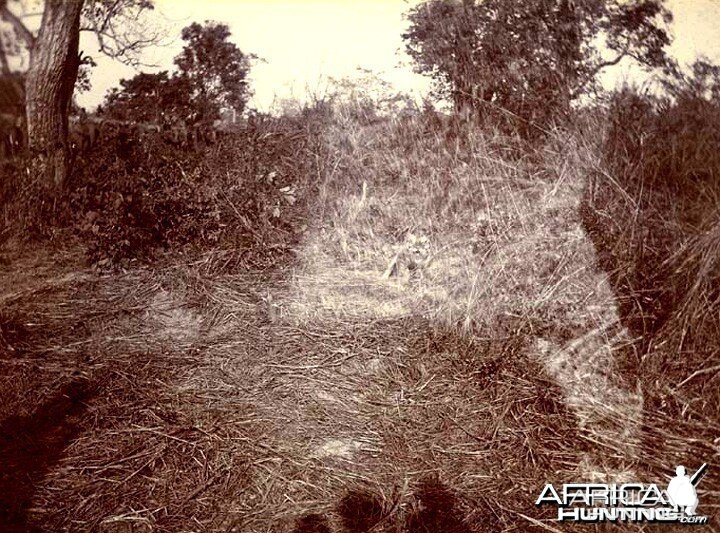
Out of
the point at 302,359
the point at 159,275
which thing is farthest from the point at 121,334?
the point at 302,359

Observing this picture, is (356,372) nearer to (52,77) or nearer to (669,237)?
(669,237)

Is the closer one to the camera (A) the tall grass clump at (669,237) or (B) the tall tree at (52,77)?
(A) the tall grass clump at (669,237)

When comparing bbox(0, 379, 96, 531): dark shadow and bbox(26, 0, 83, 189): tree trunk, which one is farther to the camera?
bbox(26, 0, 83, 189): tree trunk

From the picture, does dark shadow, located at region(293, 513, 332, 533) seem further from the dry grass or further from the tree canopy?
the tree canopy

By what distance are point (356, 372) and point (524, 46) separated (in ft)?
9.39

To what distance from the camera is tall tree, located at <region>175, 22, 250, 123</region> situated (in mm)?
4773

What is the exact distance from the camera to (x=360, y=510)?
193cm

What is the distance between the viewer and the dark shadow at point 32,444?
5.97ft

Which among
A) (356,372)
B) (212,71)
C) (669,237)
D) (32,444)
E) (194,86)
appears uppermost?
(212,71)

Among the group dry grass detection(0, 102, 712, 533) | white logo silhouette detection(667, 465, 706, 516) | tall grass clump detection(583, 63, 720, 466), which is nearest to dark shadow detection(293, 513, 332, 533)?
dry grass detection(0, 102, 712, 533)

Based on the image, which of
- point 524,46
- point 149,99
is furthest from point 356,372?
point 149,99

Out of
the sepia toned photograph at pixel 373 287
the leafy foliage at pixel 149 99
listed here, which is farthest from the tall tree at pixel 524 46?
the leafy foliage at pixel 149 99

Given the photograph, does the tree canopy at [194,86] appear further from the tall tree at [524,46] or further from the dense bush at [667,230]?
the dense bush at [667,230]

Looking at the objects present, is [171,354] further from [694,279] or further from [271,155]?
[694,279]
